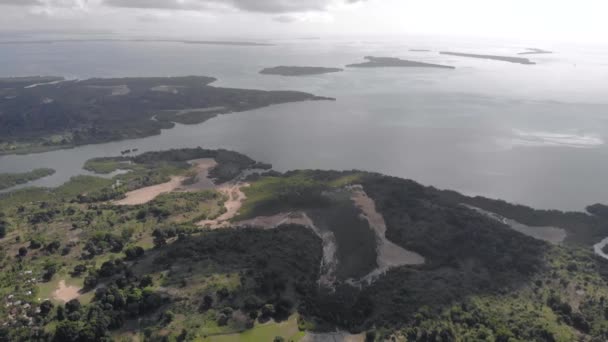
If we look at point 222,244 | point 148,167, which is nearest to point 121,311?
point 222,244

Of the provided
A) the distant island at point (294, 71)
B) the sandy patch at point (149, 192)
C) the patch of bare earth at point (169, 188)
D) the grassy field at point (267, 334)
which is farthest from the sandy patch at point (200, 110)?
the grassy field at point (267, 334)

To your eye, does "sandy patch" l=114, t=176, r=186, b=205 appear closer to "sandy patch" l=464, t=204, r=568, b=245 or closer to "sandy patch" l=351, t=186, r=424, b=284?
"sandy patch" l=351, t=186, r=424, b=284

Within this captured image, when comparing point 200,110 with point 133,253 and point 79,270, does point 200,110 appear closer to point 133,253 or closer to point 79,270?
point 133,253

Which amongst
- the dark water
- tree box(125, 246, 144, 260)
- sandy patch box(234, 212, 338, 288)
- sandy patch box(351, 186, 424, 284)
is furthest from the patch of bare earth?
sandy patch box(351, 186, 424, 284)

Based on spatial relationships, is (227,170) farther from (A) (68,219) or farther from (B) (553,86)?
(B) (553,86)

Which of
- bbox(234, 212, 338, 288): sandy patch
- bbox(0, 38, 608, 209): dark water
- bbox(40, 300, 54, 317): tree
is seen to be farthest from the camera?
bbox(0, 38, 608, 209): dark water

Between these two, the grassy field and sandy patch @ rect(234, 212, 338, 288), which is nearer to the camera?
the grassy field

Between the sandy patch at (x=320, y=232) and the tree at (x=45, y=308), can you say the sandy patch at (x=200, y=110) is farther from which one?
the tree at (x=45, y=308)
